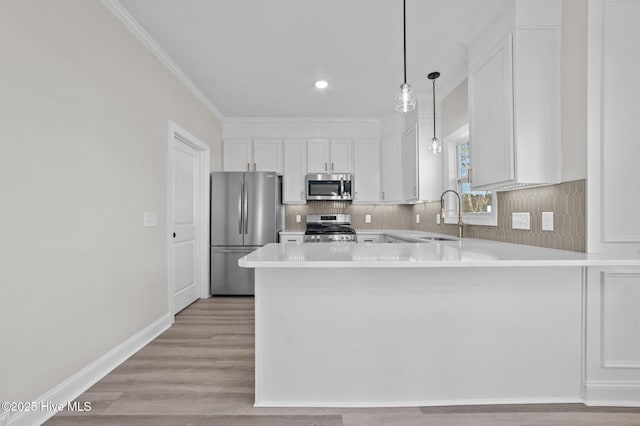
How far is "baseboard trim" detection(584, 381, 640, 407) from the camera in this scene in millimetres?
1693

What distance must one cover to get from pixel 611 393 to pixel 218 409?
2.18 m

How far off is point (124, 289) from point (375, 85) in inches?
125

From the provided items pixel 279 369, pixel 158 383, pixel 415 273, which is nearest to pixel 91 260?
pixel 158 383

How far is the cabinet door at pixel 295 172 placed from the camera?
4730mm

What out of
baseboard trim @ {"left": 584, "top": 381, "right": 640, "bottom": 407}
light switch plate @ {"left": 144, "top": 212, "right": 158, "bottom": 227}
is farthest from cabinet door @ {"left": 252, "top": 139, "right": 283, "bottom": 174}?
baseboard trim @ {"left": 584, "top": 381, "right": 640, "bottom": 407}

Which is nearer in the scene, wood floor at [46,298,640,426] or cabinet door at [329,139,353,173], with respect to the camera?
wood floor at [46,298,640,426]

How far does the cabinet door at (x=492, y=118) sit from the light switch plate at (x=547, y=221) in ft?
1.17

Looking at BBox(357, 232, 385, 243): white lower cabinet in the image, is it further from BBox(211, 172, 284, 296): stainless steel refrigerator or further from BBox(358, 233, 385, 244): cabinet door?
BBox(211, 172, 284, 296): stainless steel refrigerator

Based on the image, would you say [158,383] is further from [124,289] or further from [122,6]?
[122,6]

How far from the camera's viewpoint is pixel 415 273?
1.70 metres

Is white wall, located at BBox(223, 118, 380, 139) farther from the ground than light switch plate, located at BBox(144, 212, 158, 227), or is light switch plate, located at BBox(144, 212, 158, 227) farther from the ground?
white wall, located at BBox(223, 118, 380, 139)

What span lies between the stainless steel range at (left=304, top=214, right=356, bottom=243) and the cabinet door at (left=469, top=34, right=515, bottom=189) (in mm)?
2106

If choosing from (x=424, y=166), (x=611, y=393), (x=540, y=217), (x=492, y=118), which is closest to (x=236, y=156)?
(x=424, y=166)

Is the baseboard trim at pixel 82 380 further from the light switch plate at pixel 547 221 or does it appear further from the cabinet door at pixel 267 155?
the light switch plate at pixel 547 221
